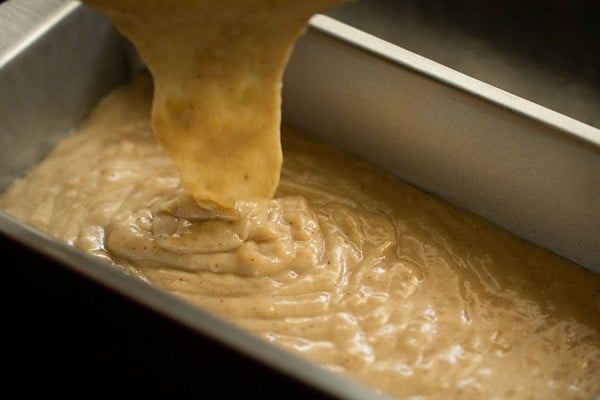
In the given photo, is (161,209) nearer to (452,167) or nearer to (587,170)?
(452,167)

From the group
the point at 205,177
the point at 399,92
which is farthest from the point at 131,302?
the point at 399,92

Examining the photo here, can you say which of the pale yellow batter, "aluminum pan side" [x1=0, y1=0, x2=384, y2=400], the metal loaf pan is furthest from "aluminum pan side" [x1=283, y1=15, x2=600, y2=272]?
"aluminum pan side" [x1=0, y1=0, x2=384, y2=400]

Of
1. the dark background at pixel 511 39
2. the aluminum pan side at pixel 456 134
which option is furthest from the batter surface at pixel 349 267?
the dark background at pixel 511 39

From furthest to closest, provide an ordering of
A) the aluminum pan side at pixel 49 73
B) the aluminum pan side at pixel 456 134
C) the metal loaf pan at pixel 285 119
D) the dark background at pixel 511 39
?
the dark background at pixel 511 39
the aluminum pan side at pixel 49 73
the aluminum pan side at pixel 456 134
the metal loaf pan at pixel 285 119

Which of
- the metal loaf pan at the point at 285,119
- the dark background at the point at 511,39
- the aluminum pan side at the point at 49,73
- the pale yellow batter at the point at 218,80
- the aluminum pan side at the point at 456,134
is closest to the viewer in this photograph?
the metal loaf pan at the point at 285,119

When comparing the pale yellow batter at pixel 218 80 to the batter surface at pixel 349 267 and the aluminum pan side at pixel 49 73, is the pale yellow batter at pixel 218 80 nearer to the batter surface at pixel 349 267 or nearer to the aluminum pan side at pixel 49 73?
the batter surface at pixel 349 267

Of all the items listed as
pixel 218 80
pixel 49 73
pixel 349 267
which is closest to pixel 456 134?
pixel 349 267

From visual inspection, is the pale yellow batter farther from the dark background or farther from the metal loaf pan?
the dark background

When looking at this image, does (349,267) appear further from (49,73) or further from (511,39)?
(511,39)
